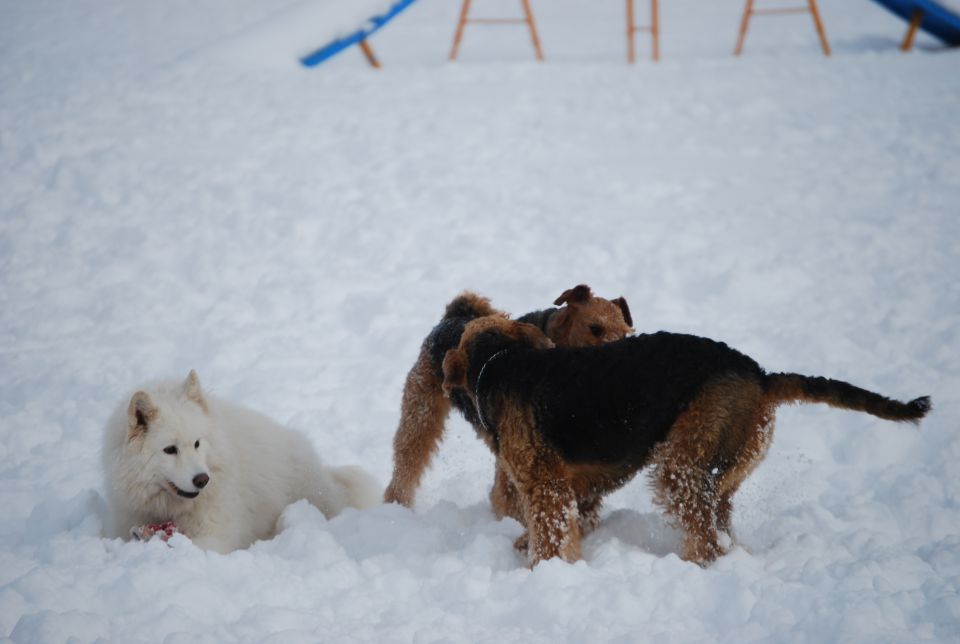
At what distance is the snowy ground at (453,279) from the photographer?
3477 mm

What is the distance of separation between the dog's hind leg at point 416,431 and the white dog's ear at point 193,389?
1.21 meters

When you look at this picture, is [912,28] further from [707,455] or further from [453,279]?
[707,455]

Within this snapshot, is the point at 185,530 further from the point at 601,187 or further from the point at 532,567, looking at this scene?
the point at 601,187

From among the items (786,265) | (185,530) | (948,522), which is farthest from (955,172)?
(185,530)

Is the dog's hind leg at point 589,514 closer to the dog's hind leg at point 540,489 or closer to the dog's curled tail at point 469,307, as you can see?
the dog's hind leg at point 540,489

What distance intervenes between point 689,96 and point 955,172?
3967mm

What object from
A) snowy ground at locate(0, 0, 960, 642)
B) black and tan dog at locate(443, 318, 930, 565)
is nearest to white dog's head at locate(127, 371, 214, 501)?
snowy ground at locate(0, 0, 960, 642)

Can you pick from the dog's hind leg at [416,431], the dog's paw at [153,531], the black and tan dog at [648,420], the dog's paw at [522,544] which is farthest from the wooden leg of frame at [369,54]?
the dog's paw at [522,544]

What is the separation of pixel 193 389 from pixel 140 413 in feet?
1.09

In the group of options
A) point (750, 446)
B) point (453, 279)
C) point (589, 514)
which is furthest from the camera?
point (453, 279)

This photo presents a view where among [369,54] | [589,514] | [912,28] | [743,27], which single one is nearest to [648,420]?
[589,514]

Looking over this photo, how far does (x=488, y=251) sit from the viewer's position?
9.04 metres

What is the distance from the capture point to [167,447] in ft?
13.9

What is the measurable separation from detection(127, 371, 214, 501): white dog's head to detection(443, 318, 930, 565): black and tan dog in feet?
5.20
